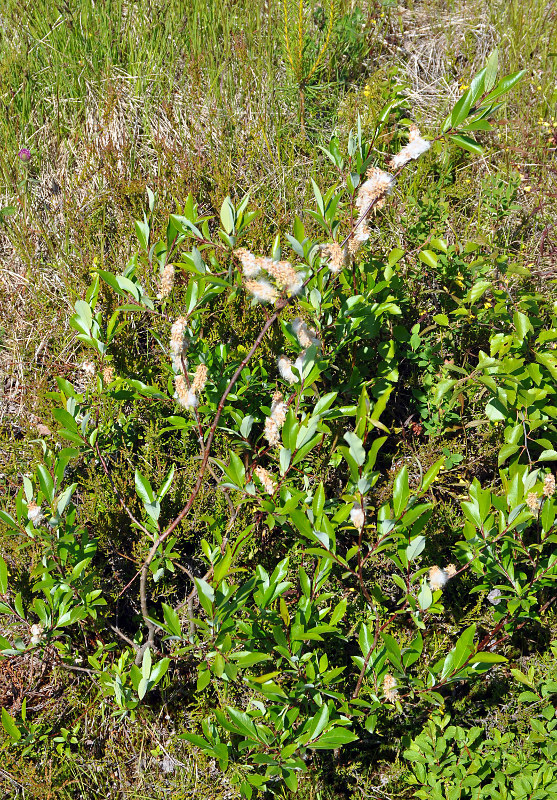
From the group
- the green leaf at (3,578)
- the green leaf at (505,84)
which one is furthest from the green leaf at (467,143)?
the green leaf at (3,578)

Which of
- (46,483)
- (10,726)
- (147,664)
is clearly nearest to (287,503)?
(147,664)

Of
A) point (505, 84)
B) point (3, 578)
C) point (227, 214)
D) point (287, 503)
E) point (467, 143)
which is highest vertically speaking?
point (505, 84)

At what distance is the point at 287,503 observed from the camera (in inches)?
75.3

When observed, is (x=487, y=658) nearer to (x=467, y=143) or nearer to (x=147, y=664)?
(x=147, y=664)

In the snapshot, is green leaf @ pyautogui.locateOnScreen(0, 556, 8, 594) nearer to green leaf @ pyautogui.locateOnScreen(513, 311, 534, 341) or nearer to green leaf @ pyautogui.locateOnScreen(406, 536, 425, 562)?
green leaf @ pyautogui.locateOnScreen(406, 536, 425, 562)

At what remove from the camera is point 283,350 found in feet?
8.80

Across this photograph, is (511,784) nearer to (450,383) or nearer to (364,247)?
(450,383)

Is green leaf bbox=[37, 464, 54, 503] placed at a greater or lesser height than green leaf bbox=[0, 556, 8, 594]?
greater

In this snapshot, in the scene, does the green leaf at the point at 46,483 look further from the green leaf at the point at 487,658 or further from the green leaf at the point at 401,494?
the green leaf at the point at 487,658

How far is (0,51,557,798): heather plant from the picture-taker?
187 cm

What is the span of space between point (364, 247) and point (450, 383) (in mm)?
874

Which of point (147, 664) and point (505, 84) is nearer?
point (505, 84)

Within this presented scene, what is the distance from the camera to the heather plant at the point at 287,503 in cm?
187

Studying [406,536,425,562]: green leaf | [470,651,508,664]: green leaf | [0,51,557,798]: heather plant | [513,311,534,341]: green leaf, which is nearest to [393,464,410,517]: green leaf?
[0,51,557,798]: heather plant
